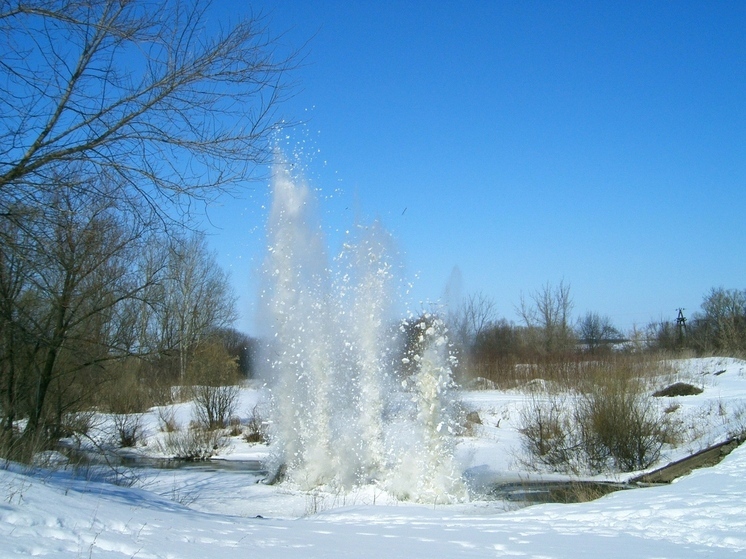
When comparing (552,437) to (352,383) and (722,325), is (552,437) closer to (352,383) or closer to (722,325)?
(352,383)

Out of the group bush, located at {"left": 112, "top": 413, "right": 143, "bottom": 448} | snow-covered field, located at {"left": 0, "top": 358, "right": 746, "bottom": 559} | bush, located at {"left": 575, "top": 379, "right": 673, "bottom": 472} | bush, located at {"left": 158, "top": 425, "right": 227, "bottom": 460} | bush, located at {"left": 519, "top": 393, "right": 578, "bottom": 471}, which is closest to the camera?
snow-covered field, located at {"left": 0, "top": 358, "right": 746, "bottom": 559}

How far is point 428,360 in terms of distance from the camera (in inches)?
562

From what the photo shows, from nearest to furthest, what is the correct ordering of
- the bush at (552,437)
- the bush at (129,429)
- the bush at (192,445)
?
the bush at (552,437) < the bush at (192,445) < the bush at (129,429)

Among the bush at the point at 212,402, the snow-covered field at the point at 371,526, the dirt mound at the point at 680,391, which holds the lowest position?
the snow-covered field at the point at 371,526

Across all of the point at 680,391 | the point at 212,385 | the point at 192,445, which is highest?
the point at 212,385

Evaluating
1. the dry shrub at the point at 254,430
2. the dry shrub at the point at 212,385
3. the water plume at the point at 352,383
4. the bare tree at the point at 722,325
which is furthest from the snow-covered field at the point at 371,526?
the bare tree at the point at 722,325

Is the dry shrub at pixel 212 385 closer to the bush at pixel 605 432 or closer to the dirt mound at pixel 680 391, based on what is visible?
the bush at pixel 605 432

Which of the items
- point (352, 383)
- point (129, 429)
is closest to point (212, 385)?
point (129, 429)

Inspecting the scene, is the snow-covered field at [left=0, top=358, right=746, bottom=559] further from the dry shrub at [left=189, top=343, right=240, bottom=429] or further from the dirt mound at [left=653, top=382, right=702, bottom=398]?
the dirt mound at [left=653, top=382, right=702, bottom=398]

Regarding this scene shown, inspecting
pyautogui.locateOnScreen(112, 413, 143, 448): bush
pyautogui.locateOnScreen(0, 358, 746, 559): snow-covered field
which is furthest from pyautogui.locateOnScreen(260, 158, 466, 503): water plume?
pyautogui.locateOnScreen(112, 413, 143, 448): bush

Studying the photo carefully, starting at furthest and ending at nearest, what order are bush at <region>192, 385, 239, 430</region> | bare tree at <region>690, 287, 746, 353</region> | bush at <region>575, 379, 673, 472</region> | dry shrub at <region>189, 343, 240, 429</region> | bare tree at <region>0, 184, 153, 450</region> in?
1. bare tree at <region>690, 287, 746, 353</region>
2. bush at <region>192, 385, 239, 430</region>
3. dry shrub at <region>189, 343, 240, 429</region>
4. bush at <region>575, 379, 673, 472</region>
5. bare tree at <region>0, 184, 153, 450</region>

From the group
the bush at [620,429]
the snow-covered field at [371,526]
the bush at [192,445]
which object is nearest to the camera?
the snow-covered field at [371,526]

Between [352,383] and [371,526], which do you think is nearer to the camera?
[371,526]

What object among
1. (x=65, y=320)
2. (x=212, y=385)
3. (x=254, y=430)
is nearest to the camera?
(x=65, y=320)
